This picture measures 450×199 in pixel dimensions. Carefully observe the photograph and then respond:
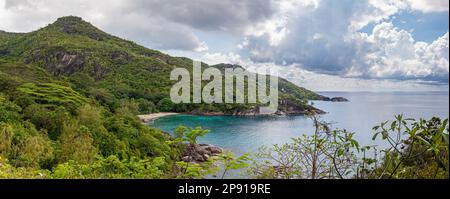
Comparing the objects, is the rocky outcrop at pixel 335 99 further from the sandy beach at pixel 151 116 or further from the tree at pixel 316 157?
the tree at pixel 316 157

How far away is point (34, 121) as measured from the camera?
15188 mm

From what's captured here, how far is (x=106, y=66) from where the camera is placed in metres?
65.9

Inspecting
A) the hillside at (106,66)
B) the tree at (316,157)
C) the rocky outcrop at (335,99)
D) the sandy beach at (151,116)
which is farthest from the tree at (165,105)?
the rocky outcrop at (335,99)

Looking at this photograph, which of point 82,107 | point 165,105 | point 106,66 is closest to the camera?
point 82,107

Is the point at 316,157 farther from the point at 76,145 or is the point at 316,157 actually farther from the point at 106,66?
the point at 106,66

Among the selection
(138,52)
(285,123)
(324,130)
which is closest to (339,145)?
(324,130)

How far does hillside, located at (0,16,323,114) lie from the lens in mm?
52375

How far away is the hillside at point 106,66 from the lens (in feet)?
172

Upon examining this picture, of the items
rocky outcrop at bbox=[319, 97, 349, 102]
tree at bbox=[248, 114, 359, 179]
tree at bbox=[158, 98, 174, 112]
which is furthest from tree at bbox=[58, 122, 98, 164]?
rocky outcrop at bbox=[319, 97, 349, 102]

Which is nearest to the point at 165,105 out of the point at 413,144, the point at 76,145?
the point at 76,145

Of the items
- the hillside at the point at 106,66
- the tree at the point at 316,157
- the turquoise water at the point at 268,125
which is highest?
the hillside at the point at 106,66

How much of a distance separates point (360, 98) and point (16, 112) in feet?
279

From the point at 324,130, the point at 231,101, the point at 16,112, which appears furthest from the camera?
the point at 231,101
